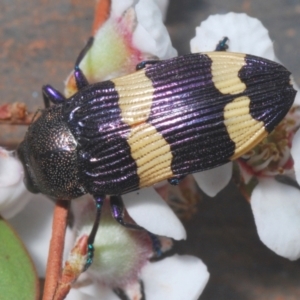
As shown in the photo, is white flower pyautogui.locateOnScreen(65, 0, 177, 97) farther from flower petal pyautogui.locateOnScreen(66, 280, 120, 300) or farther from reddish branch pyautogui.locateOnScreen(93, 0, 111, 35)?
flower petal pyautogui.locateOnScreen(66, 280, 120, 300)

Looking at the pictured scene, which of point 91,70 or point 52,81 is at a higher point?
point 91,70

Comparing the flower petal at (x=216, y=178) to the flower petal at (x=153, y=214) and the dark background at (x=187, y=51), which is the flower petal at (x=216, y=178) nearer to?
the flower petal at (x=153, y=214)

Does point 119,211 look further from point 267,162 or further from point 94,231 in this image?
point 267,162

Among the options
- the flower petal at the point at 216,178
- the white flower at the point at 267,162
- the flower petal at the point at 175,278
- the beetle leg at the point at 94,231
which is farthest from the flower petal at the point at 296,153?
the beetle leg at the point at 94,231

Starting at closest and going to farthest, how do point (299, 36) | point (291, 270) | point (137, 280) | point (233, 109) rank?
point (233, 109) < point (137, 280) < point (291, 270) < point (299, 36)

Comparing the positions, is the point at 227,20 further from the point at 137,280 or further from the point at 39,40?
the point at 39,40

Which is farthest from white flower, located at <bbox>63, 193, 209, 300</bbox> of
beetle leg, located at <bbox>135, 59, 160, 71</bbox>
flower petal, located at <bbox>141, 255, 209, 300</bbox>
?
beetle leg, located at <bbox>135, 59, 160, 71</bbox>

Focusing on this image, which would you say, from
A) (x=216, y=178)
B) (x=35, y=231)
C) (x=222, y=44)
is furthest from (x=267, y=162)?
(x=35, y=231)

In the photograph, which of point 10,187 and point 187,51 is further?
point 187,51

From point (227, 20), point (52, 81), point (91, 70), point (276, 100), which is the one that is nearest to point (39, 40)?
point (52, 81)
